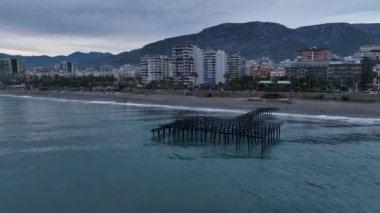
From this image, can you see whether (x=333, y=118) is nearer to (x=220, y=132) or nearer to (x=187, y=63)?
(x=220, y=132)

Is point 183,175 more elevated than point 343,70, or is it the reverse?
point 343,70

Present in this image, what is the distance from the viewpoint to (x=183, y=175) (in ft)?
92.0

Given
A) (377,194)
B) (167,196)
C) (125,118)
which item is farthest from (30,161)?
(125,118)

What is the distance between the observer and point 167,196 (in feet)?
77.3

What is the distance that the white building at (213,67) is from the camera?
6993 inches

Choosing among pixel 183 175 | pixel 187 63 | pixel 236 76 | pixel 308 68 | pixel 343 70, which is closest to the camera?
pixel 183 175

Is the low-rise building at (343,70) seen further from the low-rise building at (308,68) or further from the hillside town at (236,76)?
the low-rise building at (308,68)

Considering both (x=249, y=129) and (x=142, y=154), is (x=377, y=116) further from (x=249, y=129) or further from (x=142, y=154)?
(x=142, y=154)

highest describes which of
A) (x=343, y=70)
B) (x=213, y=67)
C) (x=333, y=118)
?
(x=213, y=67)

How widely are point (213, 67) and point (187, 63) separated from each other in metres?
13.3

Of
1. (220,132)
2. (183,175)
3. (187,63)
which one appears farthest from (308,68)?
(183,175)

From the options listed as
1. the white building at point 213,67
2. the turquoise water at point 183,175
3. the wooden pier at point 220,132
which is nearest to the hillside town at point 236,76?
the white building at point 213,67

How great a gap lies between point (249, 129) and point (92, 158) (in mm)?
17164

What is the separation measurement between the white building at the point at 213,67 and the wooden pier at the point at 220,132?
131 metres
